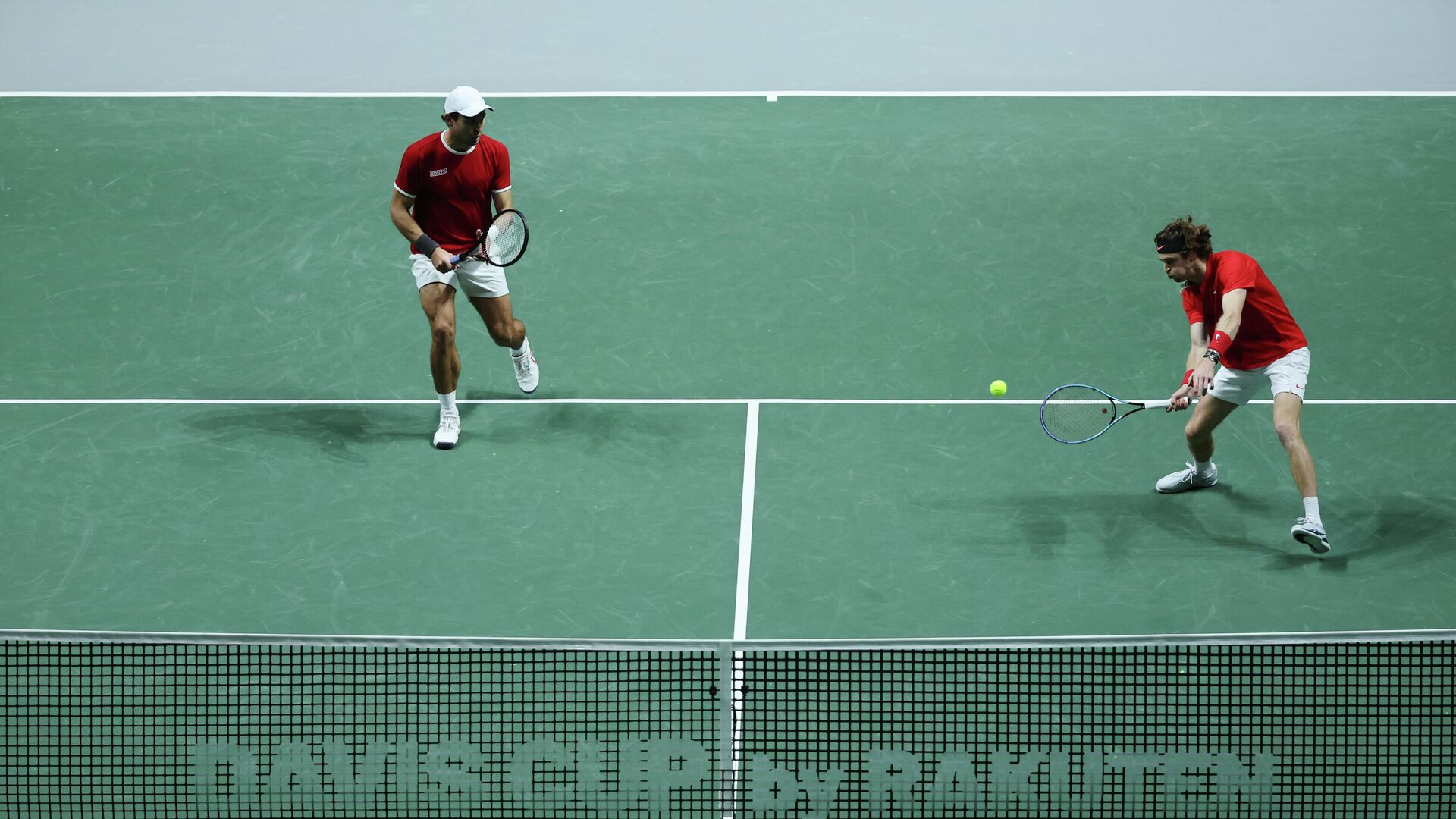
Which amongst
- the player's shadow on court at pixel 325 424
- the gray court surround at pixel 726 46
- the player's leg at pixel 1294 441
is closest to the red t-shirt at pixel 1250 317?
the player's leg at pixel 1294 441

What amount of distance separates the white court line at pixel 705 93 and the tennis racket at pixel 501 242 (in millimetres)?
4253

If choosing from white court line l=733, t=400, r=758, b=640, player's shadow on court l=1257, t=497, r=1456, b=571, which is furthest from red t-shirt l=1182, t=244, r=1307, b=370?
white court line l=733, t=400, r=758, b=640

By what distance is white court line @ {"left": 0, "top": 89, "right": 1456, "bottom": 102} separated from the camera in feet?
41.3

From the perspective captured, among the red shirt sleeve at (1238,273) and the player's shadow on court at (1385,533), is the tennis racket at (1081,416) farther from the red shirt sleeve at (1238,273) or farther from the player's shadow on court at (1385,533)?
the player's shadow on court at (1385,533)

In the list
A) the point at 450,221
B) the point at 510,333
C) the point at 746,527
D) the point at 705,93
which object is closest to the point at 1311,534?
the point at 746,527

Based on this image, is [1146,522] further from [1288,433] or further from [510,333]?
[510,333]

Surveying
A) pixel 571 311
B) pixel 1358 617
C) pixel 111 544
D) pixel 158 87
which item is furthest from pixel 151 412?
pixel 1358 617

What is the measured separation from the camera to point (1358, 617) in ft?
24.7

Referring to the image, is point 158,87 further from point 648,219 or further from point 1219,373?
point 1219,373

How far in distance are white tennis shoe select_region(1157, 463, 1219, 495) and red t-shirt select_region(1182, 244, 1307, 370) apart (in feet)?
2.47

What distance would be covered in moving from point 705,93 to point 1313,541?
6.75 metres

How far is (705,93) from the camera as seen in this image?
42.0 ft

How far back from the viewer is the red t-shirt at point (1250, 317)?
782 centimetres

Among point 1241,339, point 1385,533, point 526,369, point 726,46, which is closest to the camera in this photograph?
point 1241,339
